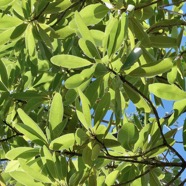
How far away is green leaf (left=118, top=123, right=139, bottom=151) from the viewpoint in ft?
4.17

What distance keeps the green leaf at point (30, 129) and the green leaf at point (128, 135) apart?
237mm

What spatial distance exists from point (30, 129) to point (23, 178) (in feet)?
0.48

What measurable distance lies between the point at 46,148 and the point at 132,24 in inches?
19.7

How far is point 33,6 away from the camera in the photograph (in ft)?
5.33

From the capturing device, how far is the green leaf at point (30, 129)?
4.16 feet

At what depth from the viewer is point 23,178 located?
125 centimetres

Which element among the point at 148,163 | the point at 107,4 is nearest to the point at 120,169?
the point at 148,163

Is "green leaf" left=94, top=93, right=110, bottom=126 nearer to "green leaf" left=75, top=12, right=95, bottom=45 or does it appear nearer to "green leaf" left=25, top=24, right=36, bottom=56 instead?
"green leaf" left=75, top=12, right=95, bottom=45

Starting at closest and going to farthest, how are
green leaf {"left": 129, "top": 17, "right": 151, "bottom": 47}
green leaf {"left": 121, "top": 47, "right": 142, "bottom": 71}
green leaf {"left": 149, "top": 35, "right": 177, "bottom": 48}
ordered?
green leaf {"left": 121, "top": 47, "right": 142, "bottom": 71} < green leaf {"left": 129, "top": 17, "right": 151, "bottom": 47} < green leaf {"left": 149, "top": 35, "right": 177, "bottom": 48}

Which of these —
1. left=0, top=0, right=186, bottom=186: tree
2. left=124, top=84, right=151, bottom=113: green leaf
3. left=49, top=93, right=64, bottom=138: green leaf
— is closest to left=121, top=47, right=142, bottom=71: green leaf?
left=0, top=0, right=186, bottom=186: tree

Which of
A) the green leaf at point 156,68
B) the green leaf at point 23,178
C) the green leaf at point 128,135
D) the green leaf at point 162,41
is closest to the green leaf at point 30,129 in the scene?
the green leaf at point 23,178

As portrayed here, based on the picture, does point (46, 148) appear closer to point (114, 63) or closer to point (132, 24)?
point (114, 63)

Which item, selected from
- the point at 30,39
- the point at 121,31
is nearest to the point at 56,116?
the point at 121,31

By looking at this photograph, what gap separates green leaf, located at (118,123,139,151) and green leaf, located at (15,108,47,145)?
0.24 meters
